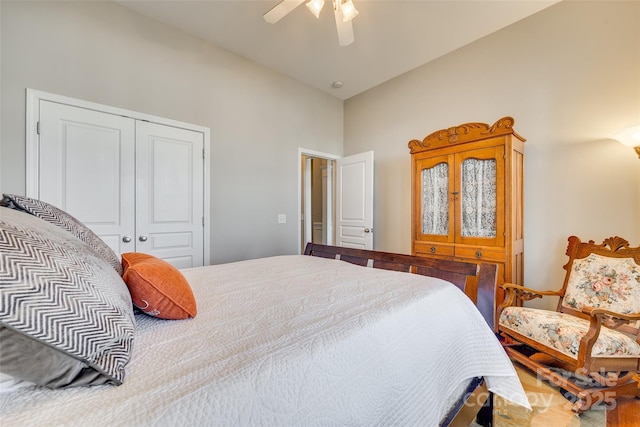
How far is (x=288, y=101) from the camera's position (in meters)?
3.54

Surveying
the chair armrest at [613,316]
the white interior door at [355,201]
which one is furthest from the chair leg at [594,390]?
the white interior door at [355,201]

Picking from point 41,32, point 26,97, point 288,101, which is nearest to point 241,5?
point 288,101

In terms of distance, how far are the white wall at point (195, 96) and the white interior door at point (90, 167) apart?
0.13m

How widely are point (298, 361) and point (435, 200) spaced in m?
2.51

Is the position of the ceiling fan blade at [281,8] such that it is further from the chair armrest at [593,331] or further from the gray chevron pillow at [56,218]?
the chair armrest at [593,331]

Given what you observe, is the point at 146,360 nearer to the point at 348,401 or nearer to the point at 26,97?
the point at 348,401

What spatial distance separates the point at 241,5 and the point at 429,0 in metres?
1.63

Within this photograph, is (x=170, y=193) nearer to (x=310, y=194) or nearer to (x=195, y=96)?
(x=195, y=96)

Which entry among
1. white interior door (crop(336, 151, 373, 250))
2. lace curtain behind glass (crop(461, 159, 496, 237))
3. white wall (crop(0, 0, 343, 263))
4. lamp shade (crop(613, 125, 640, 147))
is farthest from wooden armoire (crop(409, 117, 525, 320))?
white wall (crop(0, 0, 343, 263))

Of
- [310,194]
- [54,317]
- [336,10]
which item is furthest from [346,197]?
[54,317]

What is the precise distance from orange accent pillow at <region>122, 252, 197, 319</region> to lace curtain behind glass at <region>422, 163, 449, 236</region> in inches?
97.8

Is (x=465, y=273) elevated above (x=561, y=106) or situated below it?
below

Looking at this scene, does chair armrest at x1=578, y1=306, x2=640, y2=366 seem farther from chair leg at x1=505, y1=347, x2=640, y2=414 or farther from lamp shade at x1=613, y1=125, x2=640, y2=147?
lamp shade at x1=613, y1=125, x2=640, y2=147

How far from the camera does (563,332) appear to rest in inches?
64.5
